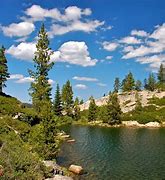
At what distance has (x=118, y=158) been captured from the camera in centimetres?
5341

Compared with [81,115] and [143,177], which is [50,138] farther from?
[81,115]

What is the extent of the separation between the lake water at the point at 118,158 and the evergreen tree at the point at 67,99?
67532mm

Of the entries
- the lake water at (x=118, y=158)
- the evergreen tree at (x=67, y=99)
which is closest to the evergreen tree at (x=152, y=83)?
the evergreen tree at (x=67, y=99)

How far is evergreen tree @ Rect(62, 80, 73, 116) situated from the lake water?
67.5 meters

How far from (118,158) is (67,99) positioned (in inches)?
3713

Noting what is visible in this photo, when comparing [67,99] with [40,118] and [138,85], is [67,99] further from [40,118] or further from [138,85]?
[40,118]

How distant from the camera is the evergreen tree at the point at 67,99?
14329cm

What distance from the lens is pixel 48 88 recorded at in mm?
66062

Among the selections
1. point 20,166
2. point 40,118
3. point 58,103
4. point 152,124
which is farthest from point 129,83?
point 20,166

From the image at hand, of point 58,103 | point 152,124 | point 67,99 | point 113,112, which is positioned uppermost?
point 67,99

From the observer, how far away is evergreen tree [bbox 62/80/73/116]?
14329 centimetres

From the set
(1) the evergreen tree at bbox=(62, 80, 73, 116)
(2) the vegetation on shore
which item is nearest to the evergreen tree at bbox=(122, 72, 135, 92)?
(2) the vegetation on shore

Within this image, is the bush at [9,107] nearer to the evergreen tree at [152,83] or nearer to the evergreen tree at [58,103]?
the evergreen tree at [58,103]

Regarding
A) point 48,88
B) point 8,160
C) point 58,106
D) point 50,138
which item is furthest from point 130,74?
point 8,160
